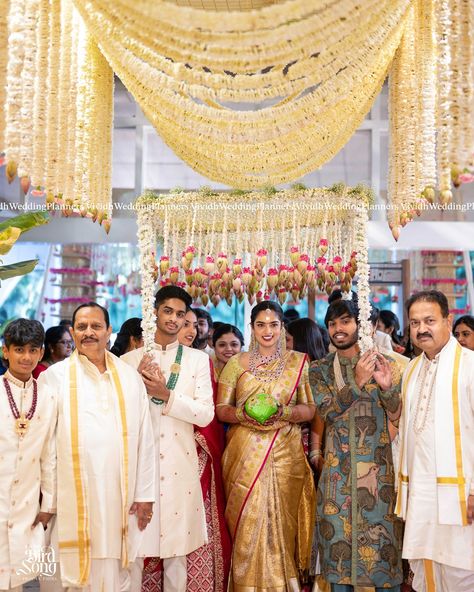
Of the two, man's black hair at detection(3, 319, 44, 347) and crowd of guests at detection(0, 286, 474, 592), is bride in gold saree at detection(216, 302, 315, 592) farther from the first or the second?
man's black hair at detection(3, 319, 44, 347)

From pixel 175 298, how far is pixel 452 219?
5.06 m

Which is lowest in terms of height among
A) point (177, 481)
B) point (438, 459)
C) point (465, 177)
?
point (177, 481)

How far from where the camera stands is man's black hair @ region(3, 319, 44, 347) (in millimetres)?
3104

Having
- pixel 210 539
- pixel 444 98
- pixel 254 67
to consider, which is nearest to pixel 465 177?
pixel 444 98

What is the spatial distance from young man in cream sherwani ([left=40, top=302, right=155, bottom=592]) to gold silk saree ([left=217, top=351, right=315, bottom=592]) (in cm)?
78

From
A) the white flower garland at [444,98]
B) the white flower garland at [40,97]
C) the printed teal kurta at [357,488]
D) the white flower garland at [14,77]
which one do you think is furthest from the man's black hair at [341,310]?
the white flower garland at [14,77]

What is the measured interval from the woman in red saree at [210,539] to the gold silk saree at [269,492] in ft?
0.19

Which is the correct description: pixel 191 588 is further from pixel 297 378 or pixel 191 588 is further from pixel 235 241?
pixel 235 241

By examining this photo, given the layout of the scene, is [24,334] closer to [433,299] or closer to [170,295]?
[170,295]

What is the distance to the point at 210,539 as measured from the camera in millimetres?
3953

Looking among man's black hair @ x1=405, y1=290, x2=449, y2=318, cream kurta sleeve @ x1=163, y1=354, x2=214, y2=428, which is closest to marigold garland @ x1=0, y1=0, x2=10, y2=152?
cream kurta sleeve @ x1=163, y1=354, x2=214, y2=428

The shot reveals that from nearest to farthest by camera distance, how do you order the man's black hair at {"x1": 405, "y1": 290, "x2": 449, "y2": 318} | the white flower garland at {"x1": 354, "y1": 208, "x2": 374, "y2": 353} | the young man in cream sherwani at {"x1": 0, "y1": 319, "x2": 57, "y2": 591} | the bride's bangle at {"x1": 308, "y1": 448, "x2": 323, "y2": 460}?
the young man in cream sherwani at {"x1": 0, "y1": 319, "x2": 57, "y2": 591} < the man's black hair at {"x1": 405, "y1": 290, "x2": 449, "y2": 318} < the white flower garland at {"x1": 354, "y1": 208, "x2": 374, "y2": 353} < the bride's bangle at {"x1": 308, "y1": 448, "x2": 323, "y2": 460}

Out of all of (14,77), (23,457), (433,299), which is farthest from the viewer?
(433,299)

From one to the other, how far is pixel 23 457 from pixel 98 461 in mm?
332
